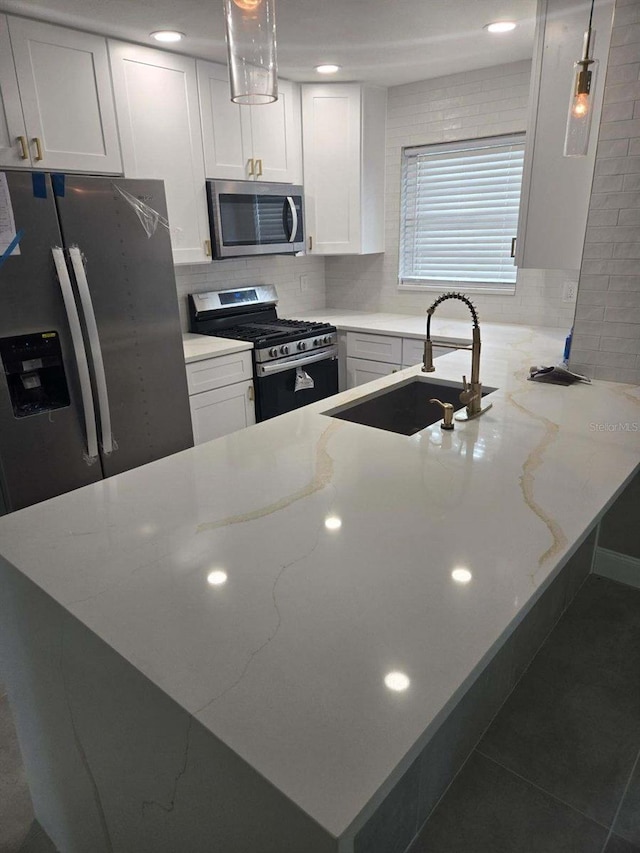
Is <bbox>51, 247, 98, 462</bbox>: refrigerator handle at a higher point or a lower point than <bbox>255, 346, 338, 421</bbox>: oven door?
higher

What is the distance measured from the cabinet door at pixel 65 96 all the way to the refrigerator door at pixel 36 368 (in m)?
0.42

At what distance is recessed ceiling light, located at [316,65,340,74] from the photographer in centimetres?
315

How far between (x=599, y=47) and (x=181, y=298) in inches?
96.1

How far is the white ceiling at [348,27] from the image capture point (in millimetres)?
2270

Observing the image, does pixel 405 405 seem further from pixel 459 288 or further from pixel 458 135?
pixel 458 135

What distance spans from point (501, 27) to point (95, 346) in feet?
7.68

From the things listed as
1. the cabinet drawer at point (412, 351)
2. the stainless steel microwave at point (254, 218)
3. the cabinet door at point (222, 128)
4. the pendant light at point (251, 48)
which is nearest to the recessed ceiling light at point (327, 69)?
the cabinet door at point (222, 128)

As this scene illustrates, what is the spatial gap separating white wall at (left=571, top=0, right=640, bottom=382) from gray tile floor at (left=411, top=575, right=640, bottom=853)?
1.07 metres

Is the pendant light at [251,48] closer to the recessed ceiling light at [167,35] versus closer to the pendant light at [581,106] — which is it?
the pendant light at [581,106]

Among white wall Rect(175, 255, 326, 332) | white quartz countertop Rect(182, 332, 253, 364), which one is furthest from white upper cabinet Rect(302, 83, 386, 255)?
white quartz countertop Rect(182, 332, 253, 364)

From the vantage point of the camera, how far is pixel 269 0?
3.58 ft

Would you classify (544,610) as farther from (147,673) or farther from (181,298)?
(181,298)

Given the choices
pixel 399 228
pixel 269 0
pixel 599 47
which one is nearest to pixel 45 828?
pixel 269 0

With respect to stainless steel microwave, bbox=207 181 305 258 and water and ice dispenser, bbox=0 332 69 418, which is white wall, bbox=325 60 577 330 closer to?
stainless steel microwave, bbox=207 181 305 258
